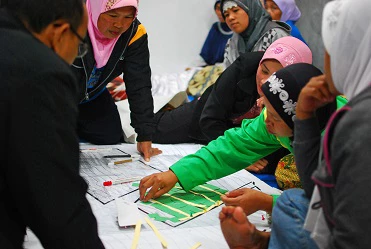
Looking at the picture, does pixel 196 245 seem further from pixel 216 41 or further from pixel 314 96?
pixel 216 41

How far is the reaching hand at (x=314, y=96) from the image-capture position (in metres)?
1.21

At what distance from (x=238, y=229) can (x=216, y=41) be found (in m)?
3.82

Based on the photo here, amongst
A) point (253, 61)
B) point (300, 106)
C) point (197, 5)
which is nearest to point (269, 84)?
point (300, 106)

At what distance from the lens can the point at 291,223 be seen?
1.36 meters

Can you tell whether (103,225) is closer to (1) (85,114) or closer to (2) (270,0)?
(1) (85,114)

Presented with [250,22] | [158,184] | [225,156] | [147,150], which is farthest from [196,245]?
[250,22]

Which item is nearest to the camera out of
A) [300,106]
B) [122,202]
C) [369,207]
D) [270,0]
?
[369,207]

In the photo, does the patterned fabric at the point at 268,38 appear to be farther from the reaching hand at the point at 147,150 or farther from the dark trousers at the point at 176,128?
the reaching hand at the point at 147,150

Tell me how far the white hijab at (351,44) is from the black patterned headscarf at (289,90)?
16.0 inches

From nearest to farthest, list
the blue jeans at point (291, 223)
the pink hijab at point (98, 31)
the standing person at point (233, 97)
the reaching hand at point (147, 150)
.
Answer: the blue jeans at point (291, 223) → the pink hijab at point (98, 31) → the standing person at point (233, 97) → the reaching hand at point (147, 150)

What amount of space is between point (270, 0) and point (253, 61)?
221 centimetres

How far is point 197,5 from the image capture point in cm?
514

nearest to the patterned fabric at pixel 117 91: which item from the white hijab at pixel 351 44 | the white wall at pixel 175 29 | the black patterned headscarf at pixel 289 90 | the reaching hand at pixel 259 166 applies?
the reaching hand at pixel 259 166

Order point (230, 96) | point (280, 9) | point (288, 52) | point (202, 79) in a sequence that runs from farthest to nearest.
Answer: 1. point (280, 9)
2. point (202, 79)
3. point (230, 96)
4. point (288, 52)
